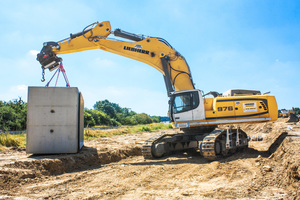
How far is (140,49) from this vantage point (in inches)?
384

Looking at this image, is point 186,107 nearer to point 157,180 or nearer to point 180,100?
point 180,100

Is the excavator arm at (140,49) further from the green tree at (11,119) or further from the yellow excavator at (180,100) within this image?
the green tree at (11,119)

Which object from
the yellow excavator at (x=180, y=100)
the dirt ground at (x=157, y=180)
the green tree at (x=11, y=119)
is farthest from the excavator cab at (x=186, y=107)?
the green tree at (x=11, y=119)

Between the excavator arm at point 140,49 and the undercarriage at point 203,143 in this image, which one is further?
the excavator arm at point 140,49

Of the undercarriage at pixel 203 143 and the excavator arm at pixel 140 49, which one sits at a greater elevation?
the excavator arm at pixel 140 49

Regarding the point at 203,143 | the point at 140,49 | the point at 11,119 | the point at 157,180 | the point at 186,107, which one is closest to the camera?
the point at 157,180

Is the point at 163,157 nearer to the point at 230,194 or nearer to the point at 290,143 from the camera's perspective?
the point at 290,143

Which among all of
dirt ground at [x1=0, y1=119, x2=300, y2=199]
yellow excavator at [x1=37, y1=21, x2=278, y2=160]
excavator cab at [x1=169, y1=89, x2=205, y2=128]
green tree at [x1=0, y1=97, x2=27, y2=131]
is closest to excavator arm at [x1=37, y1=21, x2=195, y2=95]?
yellow excavator at [x1=37, y1=21, x2=278, y2=160]

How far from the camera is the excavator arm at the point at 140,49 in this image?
9.19 meters

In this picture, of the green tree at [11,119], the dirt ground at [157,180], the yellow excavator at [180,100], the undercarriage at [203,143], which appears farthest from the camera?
the green tree at [11,119]

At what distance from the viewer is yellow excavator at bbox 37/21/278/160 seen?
8.88 m

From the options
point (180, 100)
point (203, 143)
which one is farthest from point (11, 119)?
point (203, 143)

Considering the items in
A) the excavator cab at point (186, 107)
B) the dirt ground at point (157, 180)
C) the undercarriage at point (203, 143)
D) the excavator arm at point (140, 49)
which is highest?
the excavator arm at point (140, 49)

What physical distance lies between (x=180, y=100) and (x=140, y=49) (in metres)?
2.72
